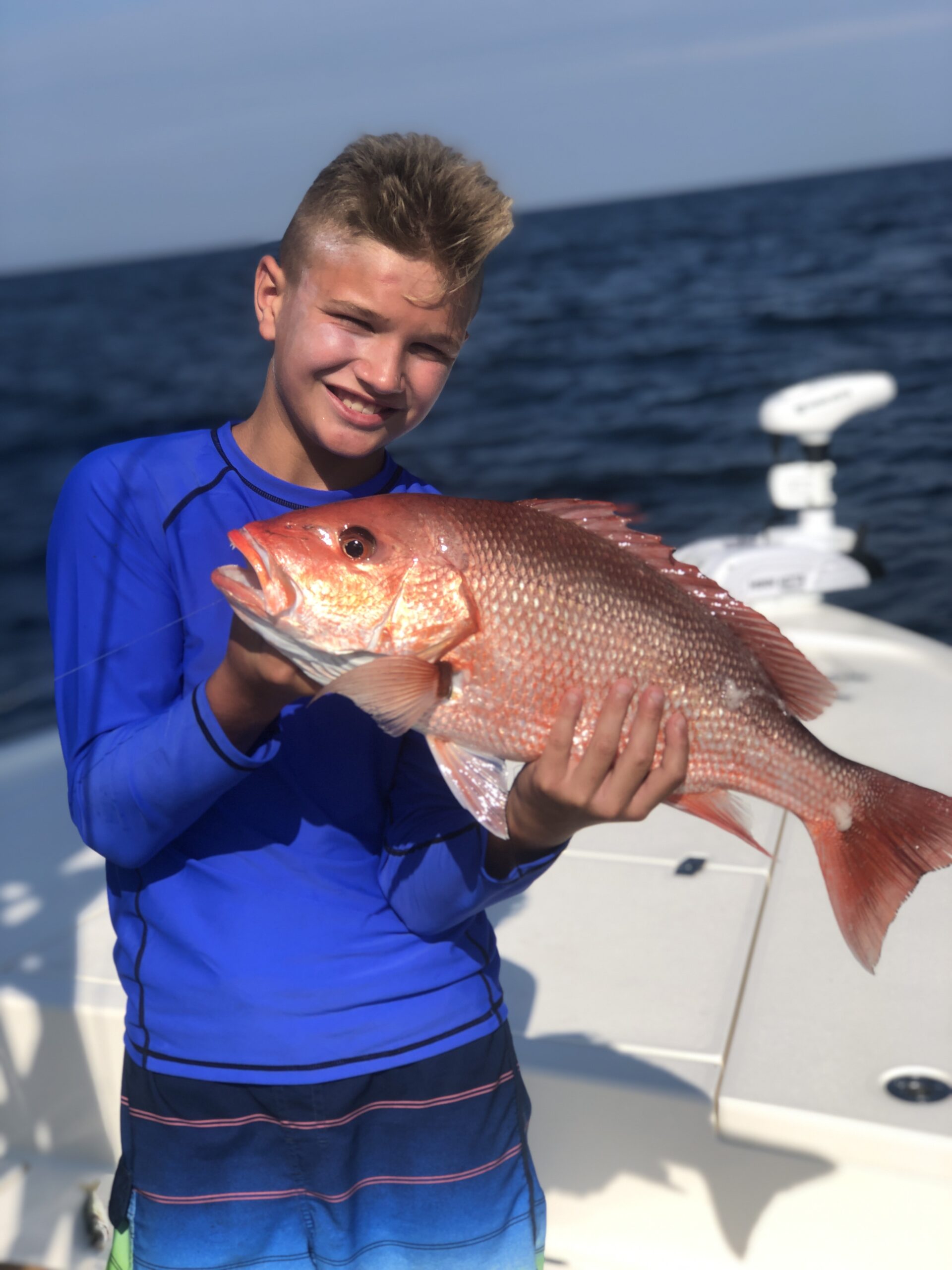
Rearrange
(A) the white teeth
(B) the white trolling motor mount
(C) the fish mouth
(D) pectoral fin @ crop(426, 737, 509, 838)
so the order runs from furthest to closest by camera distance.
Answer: (B) the white trolling motor mount, (A) the white teeth, (D) pectoral fin @ crop(426, 737, 509, 838), (C) the fish mouth

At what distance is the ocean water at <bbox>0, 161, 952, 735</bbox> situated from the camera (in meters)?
14.8

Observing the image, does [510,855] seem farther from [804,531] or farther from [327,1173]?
[804,531]

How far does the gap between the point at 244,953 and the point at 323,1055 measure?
19cm

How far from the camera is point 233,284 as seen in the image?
64062 millimetres

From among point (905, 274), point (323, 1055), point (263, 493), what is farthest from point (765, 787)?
point (905, 274)

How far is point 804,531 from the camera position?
5434 millimetres

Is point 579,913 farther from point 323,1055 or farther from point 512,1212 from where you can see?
point 323,1055

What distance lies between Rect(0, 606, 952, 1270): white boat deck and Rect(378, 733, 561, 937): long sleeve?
865mm

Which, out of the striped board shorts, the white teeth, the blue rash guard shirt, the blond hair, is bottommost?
the striped board shorts

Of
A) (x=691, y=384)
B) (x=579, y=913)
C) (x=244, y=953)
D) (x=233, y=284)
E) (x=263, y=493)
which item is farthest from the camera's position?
A: (x=233, y=284)

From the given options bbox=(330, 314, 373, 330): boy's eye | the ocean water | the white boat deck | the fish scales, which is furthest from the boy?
the white boat deck

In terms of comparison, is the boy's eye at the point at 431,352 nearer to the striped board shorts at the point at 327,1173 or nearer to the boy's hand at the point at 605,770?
the boy's hand at the point at 605,770

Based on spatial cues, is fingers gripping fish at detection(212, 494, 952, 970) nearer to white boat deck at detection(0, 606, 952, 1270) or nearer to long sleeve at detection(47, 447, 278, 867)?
long sleeve at detection(47, 447, 278, 867)

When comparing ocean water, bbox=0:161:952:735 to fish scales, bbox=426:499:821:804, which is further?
ocean water, bbox=0:161:952:735
